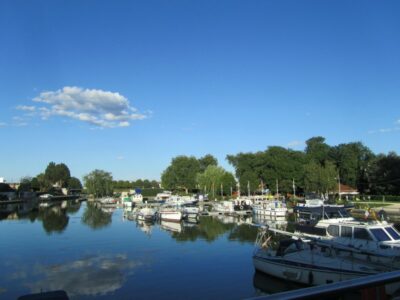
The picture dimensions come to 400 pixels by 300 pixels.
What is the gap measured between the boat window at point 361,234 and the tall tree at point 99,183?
5918 inches

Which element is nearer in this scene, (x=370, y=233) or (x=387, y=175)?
(x=370, y=233)

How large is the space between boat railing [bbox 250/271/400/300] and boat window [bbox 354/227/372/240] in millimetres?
22692

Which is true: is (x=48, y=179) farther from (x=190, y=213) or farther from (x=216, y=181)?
(x=190, y=213)

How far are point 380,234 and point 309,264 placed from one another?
5.28m

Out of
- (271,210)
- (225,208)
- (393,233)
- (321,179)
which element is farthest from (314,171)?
(393,233)

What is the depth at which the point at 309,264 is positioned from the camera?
2191cm

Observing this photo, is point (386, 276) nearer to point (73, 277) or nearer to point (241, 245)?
point (73, 277)

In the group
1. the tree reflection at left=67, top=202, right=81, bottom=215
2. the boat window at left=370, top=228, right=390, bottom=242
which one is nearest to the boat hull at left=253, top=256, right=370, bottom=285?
the boat window at left=370, top=228, right=390, bottom=242

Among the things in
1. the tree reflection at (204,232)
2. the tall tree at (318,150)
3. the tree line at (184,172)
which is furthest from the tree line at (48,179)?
the tree reflection at (204,232)

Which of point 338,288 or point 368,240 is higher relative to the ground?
point 338,288

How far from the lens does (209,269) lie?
2848 cm

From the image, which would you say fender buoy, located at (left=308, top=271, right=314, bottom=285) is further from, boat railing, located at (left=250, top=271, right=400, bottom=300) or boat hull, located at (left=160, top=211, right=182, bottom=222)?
boat hull, located at (left=160, top=211, right=182, bottom=222)

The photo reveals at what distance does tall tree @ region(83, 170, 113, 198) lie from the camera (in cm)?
16862

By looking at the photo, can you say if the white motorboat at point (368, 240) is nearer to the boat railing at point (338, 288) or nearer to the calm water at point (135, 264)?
the calm water at point (135, 264)
